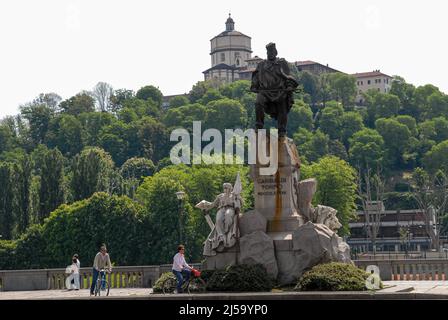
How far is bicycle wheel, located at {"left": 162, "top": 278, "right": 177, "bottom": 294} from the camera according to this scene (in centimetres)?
3244

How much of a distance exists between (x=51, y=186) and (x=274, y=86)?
6498cm

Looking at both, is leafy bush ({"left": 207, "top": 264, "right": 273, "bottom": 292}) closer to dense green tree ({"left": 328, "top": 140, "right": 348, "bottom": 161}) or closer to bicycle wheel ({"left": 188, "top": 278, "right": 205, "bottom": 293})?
bicycle wheel ({"left": 188, "top": 278, "right": 205, "bottom": 293})

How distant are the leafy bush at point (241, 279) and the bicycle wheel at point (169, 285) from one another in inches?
43.5

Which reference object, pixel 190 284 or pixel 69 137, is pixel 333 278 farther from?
pixel 69 137

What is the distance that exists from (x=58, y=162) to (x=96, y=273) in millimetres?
64113

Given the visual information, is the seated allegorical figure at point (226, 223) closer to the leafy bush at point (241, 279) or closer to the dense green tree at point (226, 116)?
the leafy bush at point (241, 279)

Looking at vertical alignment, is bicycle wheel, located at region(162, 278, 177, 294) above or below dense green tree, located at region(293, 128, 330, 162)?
below

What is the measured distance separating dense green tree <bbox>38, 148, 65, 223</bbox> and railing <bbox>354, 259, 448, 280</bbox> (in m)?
58.3

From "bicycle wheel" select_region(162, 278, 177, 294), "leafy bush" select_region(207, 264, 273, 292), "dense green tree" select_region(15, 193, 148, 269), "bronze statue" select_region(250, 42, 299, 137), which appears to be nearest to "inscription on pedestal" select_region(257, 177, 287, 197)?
"bronze statue" select_region(250, 42, 299, 137)

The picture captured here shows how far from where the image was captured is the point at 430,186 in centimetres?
15288

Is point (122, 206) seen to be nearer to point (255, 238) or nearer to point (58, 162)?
point (58, 162)

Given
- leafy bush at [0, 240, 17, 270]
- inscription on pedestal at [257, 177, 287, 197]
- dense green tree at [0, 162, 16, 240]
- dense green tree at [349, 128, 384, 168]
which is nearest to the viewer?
inscription on pedestal at [257, 177, 287, 197]

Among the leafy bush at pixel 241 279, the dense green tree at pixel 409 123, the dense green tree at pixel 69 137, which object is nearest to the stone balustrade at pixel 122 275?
the leafy bush at pixel 241 279
